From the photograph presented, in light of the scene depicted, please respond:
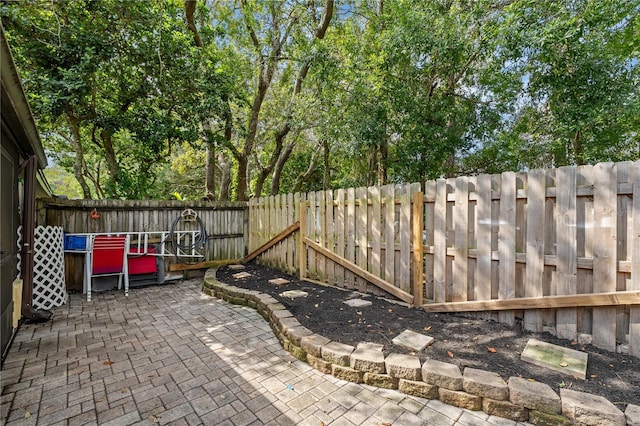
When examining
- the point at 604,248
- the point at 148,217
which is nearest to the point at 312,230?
the point at 148,217

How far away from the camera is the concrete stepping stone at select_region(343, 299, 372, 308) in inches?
137

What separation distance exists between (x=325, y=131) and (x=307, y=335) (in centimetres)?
508

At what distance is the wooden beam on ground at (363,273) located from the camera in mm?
3491

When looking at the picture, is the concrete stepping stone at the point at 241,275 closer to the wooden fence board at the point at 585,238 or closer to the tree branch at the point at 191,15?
the wooden fence board at the point at 585,238

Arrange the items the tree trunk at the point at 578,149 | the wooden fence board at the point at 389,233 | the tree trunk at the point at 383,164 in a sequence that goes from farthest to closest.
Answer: the tree trunk at the point at 383,164 → the tree trunk at the point at 578,149 → the wooden fence board at the point at 389,233

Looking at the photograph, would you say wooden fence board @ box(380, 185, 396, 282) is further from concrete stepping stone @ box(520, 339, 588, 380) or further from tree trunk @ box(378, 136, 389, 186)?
tree trunk @ box(378, 136, 389, 186)

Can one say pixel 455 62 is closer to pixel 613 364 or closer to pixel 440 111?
pixel 440 111

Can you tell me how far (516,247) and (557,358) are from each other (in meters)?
0.99

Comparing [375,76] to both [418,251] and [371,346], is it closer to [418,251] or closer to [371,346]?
[418,251]

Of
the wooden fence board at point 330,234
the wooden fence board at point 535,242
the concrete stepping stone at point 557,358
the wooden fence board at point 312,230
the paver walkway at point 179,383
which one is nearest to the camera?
the paver walkway at point 179,383

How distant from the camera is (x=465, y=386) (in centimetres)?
193

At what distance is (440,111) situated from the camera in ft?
18.9

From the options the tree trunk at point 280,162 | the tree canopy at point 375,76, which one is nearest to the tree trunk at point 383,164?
the tree canopy at point 375,76

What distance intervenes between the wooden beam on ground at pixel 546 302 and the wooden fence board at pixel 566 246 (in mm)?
78
